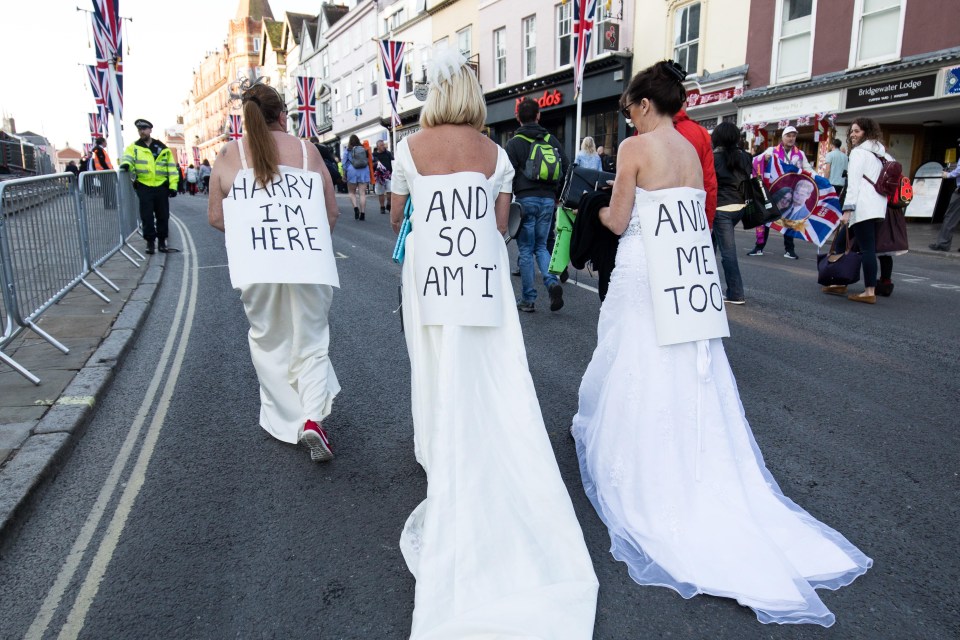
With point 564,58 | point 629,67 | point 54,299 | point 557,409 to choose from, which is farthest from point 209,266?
point 564,58

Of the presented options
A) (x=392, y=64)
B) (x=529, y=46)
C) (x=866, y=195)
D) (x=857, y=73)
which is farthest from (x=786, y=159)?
(x=392, y=64)

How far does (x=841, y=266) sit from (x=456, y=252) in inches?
233

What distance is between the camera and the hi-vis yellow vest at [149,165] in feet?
32.7

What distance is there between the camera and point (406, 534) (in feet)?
8.48

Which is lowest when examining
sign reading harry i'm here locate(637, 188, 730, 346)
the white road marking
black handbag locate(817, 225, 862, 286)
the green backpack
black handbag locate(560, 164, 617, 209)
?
the white road marking

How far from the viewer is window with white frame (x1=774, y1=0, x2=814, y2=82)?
15.4 m

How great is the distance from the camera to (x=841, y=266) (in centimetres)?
692

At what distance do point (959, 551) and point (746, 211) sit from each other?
471 cm

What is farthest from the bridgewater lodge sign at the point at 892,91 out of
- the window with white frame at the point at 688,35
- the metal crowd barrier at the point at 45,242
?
the metal crowd barrier at the point at 45,242

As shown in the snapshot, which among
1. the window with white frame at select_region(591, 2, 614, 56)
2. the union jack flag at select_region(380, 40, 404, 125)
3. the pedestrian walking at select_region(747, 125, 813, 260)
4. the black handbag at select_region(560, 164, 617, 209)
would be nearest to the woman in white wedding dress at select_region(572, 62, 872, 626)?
the black handbag at select_region(560, 164, 617, 209)

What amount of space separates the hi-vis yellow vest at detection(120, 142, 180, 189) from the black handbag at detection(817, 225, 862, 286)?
9.17 m

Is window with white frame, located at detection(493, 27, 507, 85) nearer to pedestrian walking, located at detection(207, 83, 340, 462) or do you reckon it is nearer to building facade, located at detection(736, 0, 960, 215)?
building facade, located at detection(736, 0, 960, 215)

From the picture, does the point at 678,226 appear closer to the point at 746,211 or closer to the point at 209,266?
the point at 746,211

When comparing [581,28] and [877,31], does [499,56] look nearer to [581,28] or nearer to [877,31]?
[581,28]
